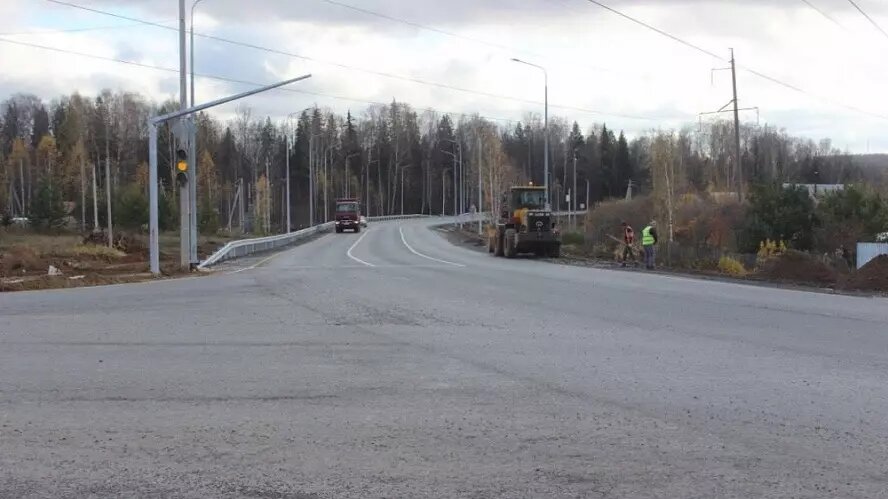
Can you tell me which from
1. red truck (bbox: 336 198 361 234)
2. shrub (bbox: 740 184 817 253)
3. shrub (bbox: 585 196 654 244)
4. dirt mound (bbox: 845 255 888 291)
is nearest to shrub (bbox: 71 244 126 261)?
shrub (bbox: 585 196 654 244)

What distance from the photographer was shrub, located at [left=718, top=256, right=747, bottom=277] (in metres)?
27.1

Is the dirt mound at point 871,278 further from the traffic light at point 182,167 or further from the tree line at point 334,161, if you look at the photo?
the tree line at point 334,161

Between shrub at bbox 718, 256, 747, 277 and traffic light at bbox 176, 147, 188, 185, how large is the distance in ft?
60.3

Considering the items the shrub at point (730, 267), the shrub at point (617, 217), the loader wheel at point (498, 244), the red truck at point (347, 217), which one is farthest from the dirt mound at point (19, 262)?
the red truck at point (347, 217)

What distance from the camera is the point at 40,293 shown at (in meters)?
20.5

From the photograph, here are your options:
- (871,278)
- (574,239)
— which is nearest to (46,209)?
(574,239)

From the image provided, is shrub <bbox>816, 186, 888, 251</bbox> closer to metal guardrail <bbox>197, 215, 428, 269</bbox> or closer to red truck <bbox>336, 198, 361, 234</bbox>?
metal guardrail <bbox>197, 215, 428, 269</bbox>

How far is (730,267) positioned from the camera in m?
27.7

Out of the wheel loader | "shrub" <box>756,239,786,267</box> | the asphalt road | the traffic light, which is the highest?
the traffic light

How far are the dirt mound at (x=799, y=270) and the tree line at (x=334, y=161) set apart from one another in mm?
46045

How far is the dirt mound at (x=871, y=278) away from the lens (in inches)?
844

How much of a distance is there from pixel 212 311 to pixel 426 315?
4204 millimetres

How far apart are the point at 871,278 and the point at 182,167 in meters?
21.2

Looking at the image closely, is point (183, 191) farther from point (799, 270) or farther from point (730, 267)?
point (799, 270)
